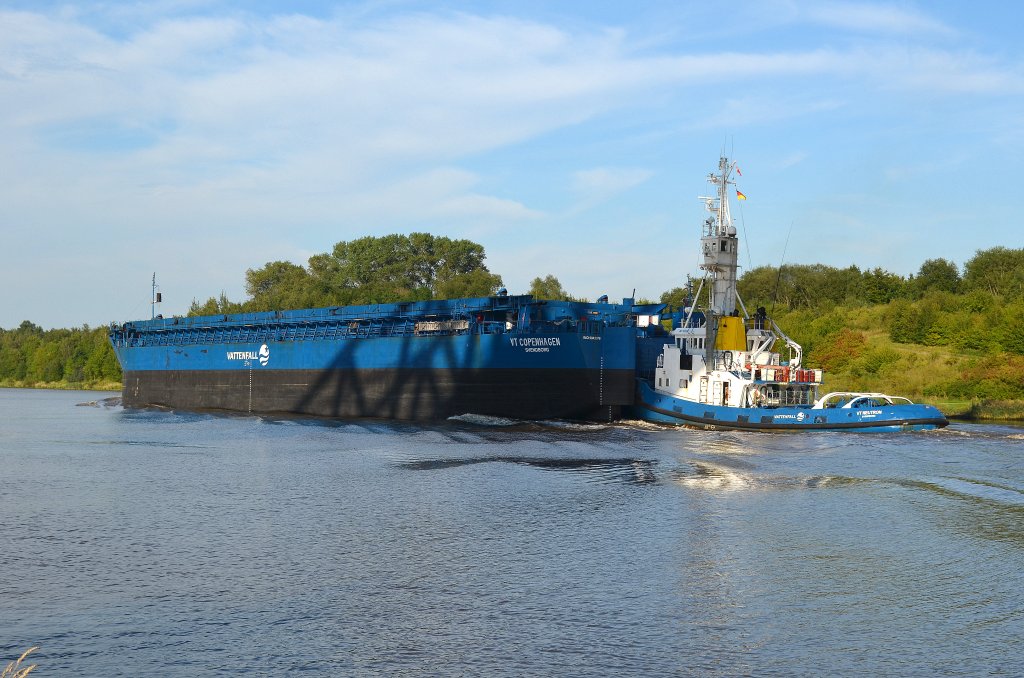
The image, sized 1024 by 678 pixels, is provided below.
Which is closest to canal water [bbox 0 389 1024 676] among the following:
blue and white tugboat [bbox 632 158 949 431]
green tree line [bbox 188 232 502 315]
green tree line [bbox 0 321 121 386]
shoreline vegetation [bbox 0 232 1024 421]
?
blue and white tugboat [bbox 632 158 949 431]

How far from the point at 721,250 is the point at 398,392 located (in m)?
18.8

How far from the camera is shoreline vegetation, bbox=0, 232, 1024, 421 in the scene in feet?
197

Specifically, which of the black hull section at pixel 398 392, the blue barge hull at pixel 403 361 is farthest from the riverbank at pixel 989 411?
the black hull section at pixel 398 392

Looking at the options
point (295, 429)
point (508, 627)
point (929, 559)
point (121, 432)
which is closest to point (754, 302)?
point (295, 429)

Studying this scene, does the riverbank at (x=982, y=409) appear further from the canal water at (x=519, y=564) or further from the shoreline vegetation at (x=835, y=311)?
the canal water at (x=519, y=564)

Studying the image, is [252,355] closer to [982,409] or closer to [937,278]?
[982,409]

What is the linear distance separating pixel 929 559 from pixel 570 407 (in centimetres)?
2644

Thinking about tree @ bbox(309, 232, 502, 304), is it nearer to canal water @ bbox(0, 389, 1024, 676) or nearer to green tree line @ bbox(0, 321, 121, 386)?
green tree line @ bbox(0, 321, 121, 386)

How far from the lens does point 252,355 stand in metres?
60.4

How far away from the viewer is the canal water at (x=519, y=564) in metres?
12.7

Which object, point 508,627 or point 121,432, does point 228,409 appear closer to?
point 121,432

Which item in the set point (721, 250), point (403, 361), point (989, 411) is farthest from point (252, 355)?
point (989, 411)

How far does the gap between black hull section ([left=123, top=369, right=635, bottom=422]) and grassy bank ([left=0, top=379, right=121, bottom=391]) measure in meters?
50.0

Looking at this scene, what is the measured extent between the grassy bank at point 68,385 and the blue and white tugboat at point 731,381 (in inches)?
3453
